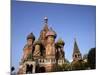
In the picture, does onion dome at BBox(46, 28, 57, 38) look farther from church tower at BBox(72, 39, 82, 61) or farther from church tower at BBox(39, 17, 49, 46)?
church tower at BBox(72, 39, 82, 61)

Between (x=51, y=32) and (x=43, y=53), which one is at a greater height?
(x=51, y=32)

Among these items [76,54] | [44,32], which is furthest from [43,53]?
[76,54]

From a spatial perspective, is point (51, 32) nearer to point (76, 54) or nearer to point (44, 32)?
point (44, 32)

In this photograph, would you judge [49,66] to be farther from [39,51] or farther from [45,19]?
[45,19]

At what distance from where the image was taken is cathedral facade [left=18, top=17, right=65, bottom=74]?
155 centimetres

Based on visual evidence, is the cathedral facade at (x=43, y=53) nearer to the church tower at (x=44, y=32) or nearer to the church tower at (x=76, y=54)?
the church tower at (x=44, y=32)

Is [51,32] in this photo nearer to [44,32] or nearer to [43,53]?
[44,32]

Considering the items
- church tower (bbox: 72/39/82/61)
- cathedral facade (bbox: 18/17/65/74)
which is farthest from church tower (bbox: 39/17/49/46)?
church tower (bbox: 72/39/82/61)

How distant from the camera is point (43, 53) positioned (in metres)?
1.59

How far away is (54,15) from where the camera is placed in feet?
5.36

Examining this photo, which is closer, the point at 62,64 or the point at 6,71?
the point at 6,71

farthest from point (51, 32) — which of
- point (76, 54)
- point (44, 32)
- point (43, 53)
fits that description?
point (76, 54)

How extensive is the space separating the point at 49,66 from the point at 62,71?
127mm
